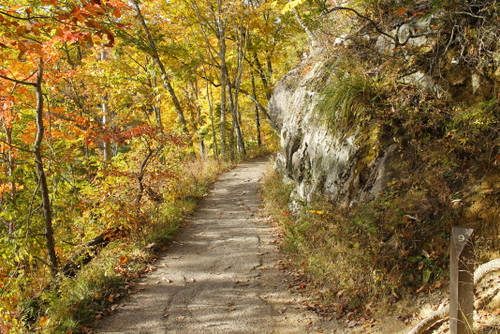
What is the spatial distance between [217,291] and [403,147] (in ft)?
11.3

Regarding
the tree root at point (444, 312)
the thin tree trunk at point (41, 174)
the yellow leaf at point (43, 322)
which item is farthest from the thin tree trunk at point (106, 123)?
the tree root at point (444, 312)

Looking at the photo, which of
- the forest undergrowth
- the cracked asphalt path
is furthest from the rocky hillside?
the forest undergrowth

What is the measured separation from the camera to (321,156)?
6.38 metres

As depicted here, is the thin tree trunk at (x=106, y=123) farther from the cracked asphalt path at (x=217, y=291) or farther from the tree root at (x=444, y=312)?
the tree root at (x=444, y=312)

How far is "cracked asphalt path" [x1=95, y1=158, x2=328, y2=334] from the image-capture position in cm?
422

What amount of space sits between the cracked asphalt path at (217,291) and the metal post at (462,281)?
5.58ft

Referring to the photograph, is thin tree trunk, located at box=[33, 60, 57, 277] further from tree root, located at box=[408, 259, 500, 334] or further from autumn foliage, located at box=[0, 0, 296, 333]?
tree root, located at box=[408, 259, 500, 334]

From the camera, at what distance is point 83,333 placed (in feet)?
13.7

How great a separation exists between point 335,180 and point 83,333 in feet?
14.2

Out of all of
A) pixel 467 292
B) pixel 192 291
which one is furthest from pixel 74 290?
pixel 467 292

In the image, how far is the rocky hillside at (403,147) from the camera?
3.97m

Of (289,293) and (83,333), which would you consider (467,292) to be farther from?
(83,333)

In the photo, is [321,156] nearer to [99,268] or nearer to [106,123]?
[99,268]

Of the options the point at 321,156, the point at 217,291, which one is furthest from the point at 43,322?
the point at 321,156
